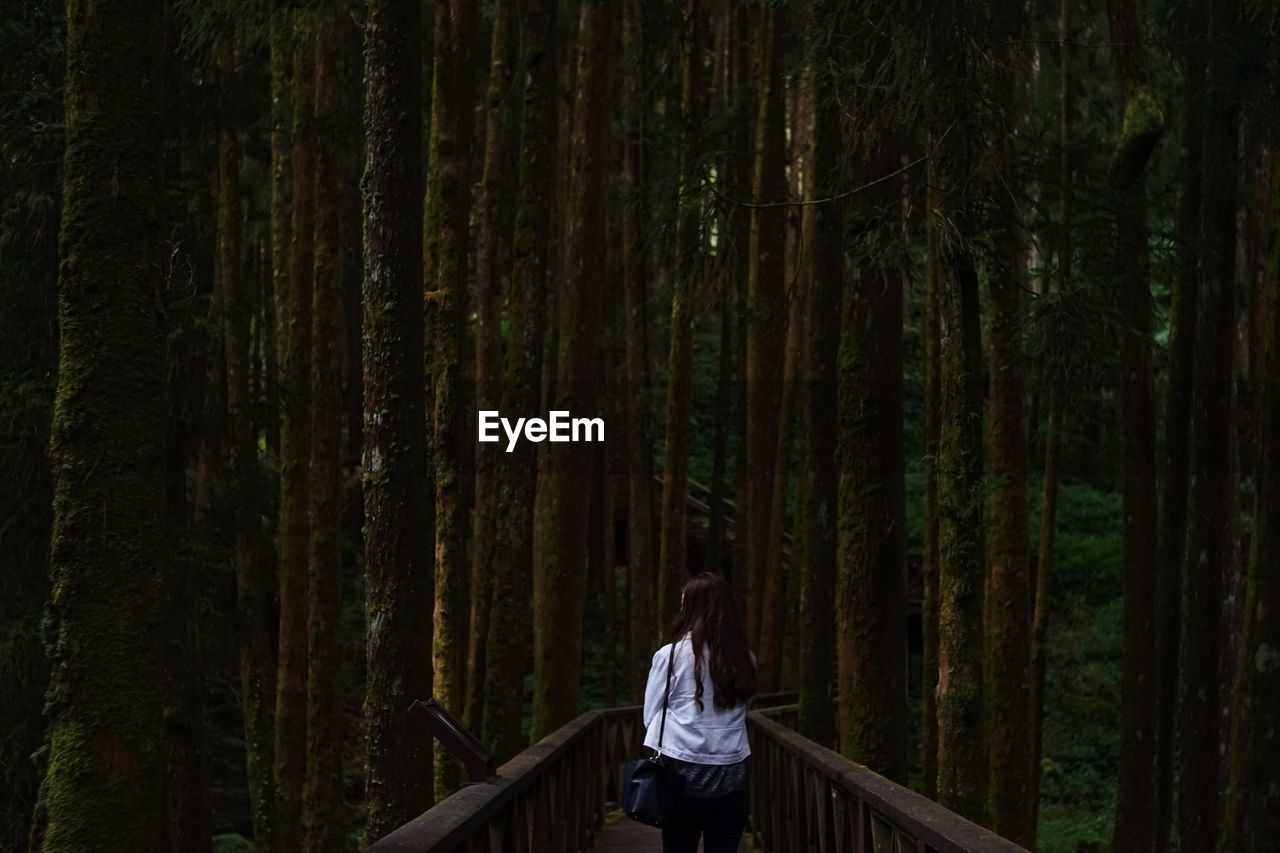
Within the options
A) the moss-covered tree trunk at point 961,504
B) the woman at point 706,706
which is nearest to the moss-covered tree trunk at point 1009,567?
the moss-covered tree trunk at point 961,504

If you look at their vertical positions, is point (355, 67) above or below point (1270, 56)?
above

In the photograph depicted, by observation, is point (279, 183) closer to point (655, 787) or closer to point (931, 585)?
point (931, 585)

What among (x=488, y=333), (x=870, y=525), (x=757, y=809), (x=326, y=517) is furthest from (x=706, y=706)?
(x=488, y=333)

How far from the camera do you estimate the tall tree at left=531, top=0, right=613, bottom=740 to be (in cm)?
1377

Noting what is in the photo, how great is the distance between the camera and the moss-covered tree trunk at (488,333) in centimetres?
1575

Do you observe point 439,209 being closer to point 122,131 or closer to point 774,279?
point 774,279

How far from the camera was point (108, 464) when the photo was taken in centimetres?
428

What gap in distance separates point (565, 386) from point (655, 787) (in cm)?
727

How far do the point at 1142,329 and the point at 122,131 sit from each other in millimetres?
10062

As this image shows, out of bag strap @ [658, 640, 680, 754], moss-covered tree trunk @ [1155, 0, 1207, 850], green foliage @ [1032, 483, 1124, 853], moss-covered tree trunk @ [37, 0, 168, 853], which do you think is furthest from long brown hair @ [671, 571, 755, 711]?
green foliage @ [1032, 483, 1124, 853]

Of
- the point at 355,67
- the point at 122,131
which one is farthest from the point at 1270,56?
the point at 355,67

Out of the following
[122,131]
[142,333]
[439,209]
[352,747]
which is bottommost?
[352,747]

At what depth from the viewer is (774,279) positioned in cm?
1898

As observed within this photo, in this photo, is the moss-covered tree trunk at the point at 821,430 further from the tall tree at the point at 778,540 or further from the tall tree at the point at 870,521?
the tall tree at the point at 778,540
